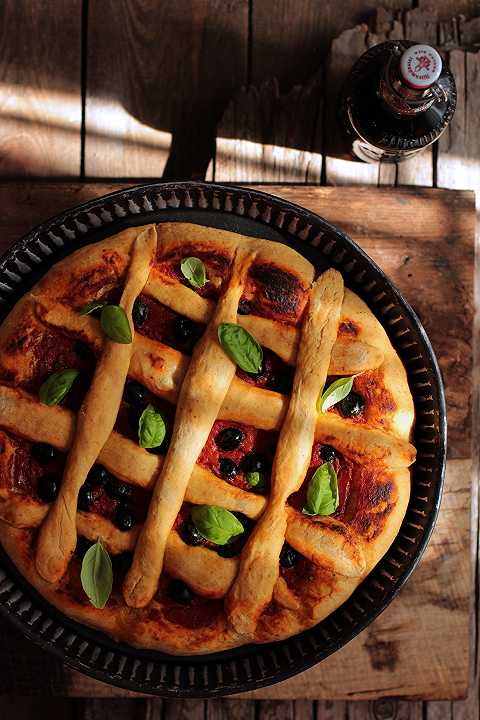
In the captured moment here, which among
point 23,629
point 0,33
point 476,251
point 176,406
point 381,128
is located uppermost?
point 0,33

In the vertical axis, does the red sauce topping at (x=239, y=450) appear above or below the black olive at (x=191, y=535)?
above

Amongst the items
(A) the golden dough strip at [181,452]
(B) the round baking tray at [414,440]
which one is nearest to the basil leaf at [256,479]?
(A) the golden dough strip at [181,452]

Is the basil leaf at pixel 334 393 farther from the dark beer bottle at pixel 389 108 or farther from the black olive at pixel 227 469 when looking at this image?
the dark beer bottle at pixel 389 108

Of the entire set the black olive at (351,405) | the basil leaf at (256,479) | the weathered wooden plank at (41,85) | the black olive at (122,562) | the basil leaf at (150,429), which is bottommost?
the black olive at (122,562)

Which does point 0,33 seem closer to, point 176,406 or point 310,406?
point 176,406

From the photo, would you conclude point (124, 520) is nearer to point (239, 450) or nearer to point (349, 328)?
point (239, 450)

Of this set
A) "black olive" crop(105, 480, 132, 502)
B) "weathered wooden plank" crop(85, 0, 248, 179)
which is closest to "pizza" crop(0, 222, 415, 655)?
"black olive" crop(105, 480, 132, 502)

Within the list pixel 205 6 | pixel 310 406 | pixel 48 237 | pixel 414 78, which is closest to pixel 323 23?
pixel 205 6

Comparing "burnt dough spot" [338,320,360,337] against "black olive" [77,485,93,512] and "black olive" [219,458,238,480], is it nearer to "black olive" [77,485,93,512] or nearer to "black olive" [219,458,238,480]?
"black olive" [219,458,238,480]
